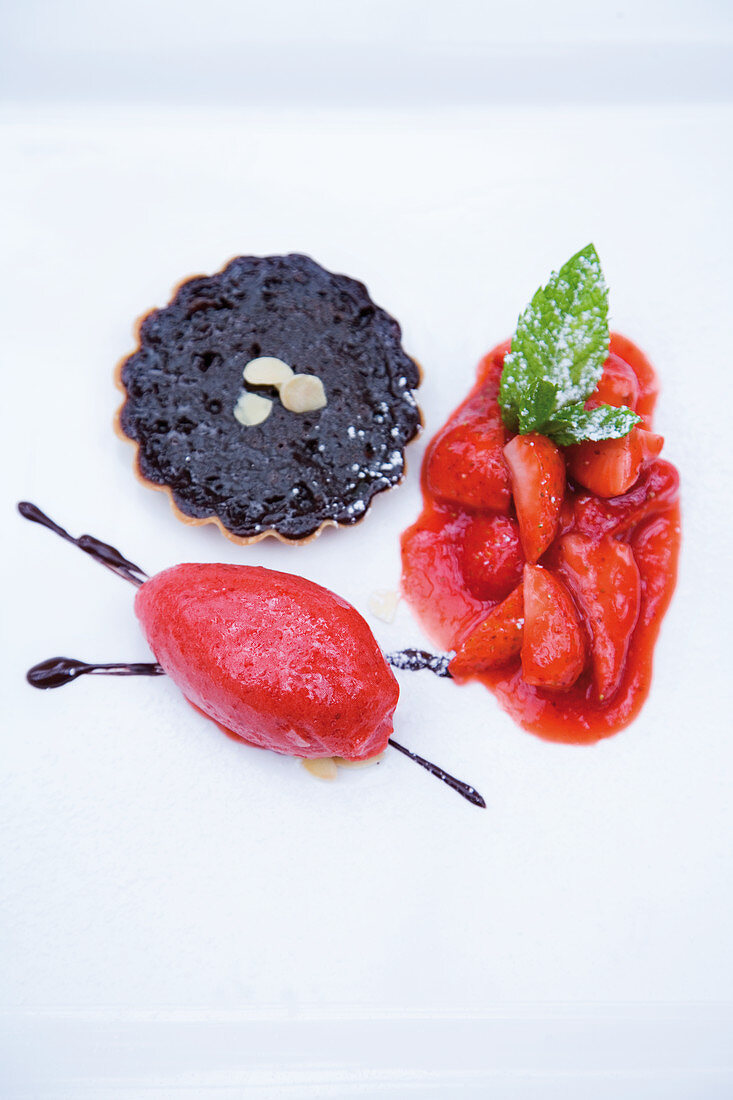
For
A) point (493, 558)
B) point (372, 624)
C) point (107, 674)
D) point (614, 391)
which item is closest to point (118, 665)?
point (107, 674)

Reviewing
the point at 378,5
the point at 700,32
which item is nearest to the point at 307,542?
the point at 378,5

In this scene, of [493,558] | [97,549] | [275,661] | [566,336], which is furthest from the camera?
[97,549]

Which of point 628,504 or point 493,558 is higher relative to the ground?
point 628,504

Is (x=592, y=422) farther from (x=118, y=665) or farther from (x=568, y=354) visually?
(x=118, y=665)

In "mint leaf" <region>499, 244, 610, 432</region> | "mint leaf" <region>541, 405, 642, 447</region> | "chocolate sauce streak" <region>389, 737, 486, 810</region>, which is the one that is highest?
"mint leaf" <region>499, 244, 610, 432</region>

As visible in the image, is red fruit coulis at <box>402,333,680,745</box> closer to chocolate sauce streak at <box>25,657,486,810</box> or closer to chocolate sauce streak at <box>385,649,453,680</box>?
chocolate sauce streak at <box>385,649,453,680</box>

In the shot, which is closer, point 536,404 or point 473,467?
point 536,404

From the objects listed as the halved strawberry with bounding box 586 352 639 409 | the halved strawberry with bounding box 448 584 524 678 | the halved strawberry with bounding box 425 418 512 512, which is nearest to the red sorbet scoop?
the halved strawberry with bounding box 448 584 524 678
